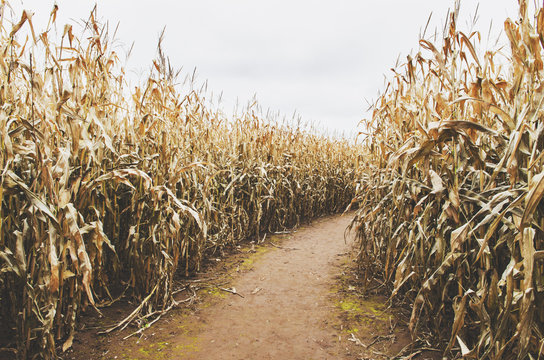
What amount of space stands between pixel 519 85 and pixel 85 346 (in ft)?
9.80

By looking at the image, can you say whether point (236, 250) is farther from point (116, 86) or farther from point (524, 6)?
point (524, 6)

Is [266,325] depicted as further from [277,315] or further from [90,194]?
[90,194]

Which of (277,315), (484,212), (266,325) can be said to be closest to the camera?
(484,212)

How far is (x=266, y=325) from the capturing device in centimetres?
252

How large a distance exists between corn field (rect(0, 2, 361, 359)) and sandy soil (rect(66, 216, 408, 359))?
28 centimetres

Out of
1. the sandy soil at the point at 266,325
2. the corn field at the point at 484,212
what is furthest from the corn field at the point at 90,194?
the corn field at the point at 484,212

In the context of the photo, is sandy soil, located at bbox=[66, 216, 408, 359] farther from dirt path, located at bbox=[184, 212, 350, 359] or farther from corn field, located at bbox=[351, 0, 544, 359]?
corn field, located at bbox=[351, 0, 544, 359]

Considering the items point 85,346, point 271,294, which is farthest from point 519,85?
→ point 85,346

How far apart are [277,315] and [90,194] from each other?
1711 millimetres

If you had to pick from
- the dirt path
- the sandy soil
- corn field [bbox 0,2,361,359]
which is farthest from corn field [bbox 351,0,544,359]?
corn field [bbox 0,2,361,359]

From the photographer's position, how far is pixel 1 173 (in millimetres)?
1573

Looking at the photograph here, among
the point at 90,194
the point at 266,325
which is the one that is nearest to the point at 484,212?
the point at 266,325

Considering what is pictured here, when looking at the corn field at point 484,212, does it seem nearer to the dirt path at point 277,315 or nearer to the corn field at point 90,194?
the dirt path at point 277,315

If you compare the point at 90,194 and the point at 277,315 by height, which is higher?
the point at 90,194
